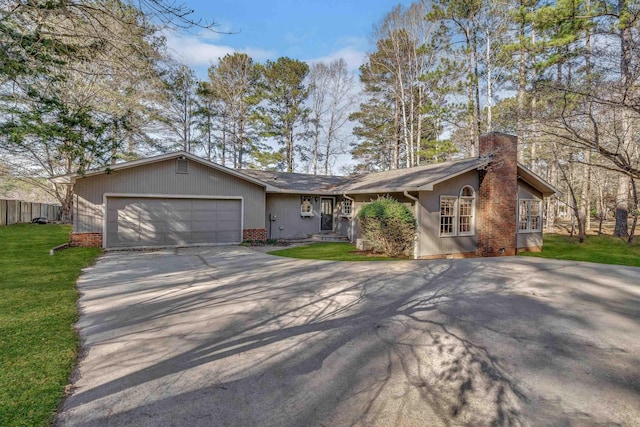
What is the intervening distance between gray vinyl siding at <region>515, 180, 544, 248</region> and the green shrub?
5545 mm

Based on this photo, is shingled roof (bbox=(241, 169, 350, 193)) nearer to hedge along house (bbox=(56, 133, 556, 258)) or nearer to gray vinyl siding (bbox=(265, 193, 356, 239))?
gray vinyl siding (bbox=(265, 193, 356, 239))

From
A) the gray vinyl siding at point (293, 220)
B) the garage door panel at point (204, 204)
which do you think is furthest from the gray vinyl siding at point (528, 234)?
the garage door panel at point (204, 204)

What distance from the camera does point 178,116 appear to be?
2375 centimetres

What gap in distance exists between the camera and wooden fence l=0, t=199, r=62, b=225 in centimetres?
2131

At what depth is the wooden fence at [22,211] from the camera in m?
21.3

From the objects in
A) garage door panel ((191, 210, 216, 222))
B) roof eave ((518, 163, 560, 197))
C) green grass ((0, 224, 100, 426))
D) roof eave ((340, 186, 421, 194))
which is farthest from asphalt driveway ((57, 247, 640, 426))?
roof eave ((518, 163, 560, 197))

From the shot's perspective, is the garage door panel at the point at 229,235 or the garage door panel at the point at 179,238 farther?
the garage door panel at the point at 229,235

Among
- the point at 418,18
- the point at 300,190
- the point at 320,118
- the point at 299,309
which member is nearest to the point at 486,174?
the point at 300,190

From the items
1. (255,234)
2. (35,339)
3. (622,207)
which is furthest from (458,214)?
(35,339)

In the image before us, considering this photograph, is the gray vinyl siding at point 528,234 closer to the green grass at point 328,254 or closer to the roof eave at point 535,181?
the roof eave at point 535,181

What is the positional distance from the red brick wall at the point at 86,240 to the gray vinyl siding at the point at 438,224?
456 inches

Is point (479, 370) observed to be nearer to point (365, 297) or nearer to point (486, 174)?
point (365, 297)

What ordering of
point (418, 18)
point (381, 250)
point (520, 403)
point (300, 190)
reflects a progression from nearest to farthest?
point (520, 403) → point (381, 250) → point (300, 190) → point (418, 18)

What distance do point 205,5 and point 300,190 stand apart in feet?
34.8
